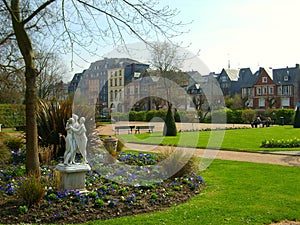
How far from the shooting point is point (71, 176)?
6.72 m

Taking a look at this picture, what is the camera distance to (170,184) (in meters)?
7.58

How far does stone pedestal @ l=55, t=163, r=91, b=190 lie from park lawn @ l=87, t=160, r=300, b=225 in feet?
4.68

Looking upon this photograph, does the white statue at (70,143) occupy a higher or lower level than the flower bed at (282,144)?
higher

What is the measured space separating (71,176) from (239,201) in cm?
320

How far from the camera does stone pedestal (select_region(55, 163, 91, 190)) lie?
6676 mm

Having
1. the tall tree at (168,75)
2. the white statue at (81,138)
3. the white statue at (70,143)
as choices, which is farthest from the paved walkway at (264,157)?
the tall tree at (168,75)

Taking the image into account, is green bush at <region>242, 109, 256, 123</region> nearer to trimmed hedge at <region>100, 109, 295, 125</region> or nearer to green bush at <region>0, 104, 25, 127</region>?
trimmed hedge at <region>100, 109, 295, 125</region>

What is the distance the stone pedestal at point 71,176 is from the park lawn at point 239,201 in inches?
56.2

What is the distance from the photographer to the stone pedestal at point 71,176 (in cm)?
668

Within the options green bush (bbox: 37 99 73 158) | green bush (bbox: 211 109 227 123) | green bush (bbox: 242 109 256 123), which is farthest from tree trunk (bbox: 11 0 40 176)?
green bush (bbox: 242 109 256 123)

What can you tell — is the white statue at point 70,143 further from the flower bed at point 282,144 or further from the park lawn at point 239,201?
the flower bed at point 282,144

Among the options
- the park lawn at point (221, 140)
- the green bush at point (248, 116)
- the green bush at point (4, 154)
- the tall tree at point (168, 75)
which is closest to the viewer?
the green bush at point (4, 154)

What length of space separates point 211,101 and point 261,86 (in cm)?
1993

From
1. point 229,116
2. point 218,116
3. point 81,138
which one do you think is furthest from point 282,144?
point 229,116
